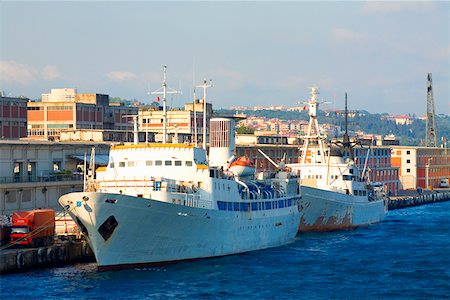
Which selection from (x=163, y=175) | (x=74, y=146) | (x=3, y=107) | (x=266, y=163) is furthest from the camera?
(x=266, y=163)

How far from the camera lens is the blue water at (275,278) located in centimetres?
4481

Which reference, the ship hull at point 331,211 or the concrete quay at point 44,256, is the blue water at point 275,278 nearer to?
the concrete quay at point 44,256

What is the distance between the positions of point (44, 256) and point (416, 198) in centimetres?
8644

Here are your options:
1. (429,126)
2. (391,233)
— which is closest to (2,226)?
(391,233)

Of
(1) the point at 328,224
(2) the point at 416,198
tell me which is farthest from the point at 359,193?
(2) the point at 416,198

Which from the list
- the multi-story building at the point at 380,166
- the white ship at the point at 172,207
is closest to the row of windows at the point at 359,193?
the white ship at the point at 172,207

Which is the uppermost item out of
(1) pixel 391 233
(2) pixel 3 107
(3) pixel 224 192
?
(2) pixel 3 107

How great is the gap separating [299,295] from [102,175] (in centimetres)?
1662

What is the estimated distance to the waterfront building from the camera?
64.6 metres

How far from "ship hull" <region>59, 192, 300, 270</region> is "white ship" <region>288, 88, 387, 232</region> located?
2437 cm

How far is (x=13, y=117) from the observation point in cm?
10031

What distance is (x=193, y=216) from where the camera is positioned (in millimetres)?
52062

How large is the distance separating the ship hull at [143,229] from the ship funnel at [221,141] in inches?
409

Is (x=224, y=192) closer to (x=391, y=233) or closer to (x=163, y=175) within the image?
(x=163, y=175)
